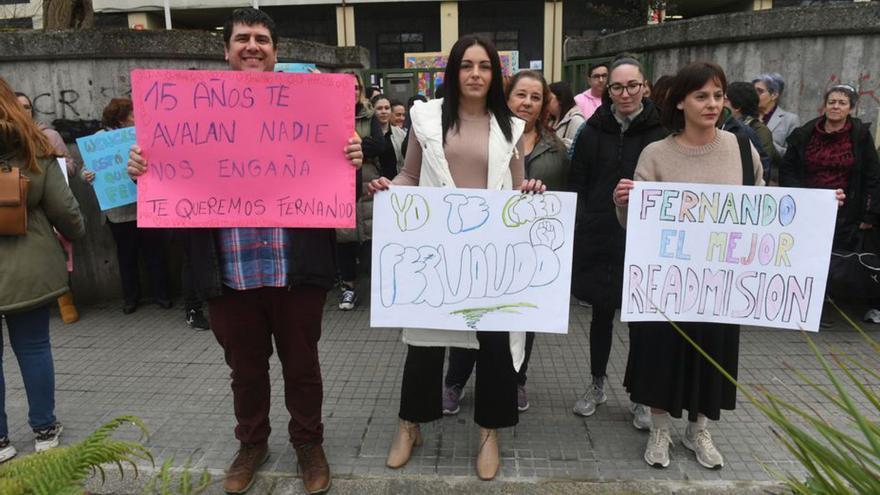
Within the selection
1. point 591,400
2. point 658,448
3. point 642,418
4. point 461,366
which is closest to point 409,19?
point 461,366

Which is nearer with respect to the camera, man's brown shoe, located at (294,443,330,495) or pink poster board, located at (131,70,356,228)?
pink poster board, located at (131,70,356,228)

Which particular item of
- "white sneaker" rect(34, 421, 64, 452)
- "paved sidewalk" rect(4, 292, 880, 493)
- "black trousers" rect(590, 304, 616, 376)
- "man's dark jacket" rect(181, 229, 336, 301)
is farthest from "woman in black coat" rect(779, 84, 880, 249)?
"white sneaker" rect(34, 421, 64, 452)

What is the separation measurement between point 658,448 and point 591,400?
60 cm

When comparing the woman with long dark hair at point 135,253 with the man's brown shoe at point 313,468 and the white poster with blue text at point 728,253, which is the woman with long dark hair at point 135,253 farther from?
the white poster with blue text at point 728,253

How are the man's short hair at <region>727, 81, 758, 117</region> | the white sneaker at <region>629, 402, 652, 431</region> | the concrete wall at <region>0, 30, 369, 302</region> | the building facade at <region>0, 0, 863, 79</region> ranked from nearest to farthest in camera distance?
the white sneaker at <region>629, 402, 652, 431</region> → the man's short hair at <region>727, 81, 758, 117</region> → the concrete wall at <region>0, 30, 369, 302</region> → the building facade at <region>0, 0, 863, 79</region>

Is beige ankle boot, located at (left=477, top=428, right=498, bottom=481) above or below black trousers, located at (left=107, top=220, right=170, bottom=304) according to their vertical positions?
below

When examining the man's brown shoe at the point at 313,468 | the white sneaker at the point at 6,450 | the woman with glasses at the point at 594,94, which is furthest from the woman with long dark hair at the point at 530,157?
the white sneaker at the point at 6,450

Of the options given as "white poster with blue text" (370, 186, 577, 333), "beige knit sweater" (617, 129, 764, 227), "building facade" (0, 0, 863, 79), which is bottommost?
"white poster with blue text" (370, 186, 577, 333)

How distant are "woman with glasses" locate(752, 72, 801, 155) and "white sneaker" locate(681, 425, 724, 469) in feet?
10.6

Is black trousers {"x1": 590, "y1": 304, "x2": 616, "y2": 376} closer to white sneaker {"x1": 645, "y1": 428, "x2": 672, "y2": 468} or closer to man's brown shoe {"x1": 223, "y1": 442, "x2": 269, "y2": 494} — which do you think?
white sneaker {"x1": 645, "y1": 428, "x2": 672, "y2": 468}

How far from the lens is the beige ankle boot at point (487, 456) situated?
2.84 m

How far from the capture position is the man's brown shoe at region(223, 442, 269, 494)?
9.07ft

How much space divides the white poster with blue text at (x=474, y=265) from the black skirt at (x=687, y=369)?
→ 1.67 feet

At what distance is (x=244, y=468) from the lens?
282 cm
